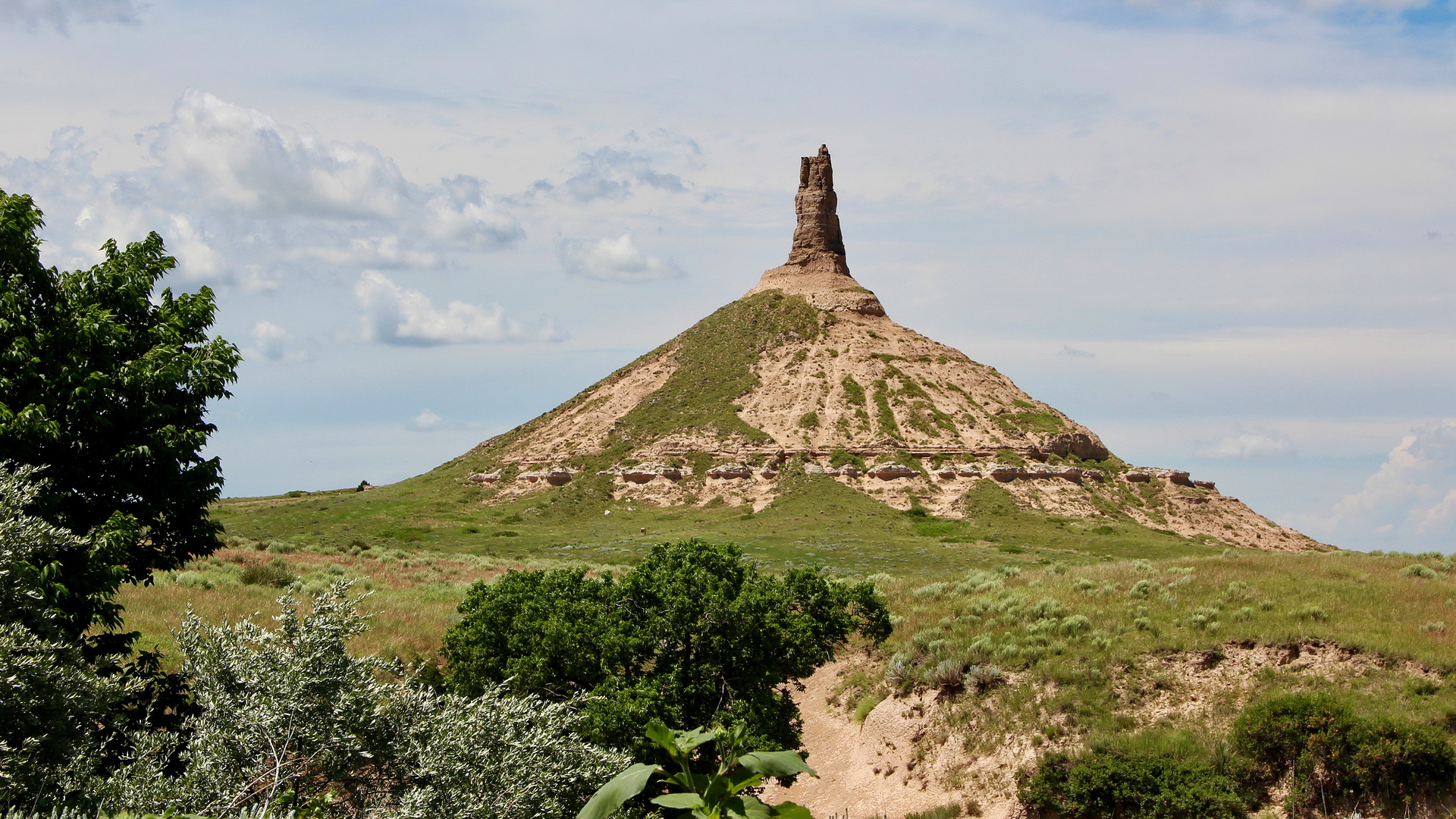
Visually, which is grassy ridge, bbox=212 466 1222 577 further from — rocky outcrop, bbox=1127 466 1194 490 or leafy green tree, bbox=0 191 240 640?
leafy green tree, bbox=0 191 240 640

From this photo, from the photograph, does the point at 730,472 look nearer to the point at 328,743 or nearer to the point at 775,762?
the point at 328,743

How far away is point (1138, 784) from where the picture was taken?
1911cm

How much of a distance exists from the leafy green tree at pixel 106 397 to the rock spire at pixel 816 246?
97753mm

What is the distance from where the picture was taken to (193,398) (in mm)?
15156

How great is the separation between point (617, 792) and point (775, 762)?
0.87 metres

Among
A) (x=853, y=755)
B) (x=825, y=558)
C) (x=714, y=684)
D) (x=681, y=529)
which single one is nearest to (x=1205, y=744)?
(x=853, y=755)

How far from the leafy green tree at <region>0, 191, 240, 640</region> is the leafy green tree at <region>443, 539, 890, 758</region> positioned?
605cm

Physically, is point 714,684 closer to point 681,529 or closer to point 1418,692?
point 1418,692

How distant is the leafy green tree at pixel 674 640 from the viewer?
1766cm

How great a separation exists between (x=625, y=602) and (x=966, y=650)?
11007 millimetres

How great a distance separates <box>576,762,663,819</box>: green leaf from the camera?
483 centimetres

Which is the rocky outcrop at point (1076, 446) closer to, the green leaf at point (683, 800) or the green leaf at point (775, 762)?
the green leaf at point (775, 762)

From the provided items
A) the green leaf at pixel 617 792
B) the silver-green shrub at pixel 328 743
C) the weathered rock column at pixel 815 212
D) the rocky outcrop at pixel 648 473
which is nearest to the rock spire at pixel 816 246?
the weathered rock column at pixel 815 212

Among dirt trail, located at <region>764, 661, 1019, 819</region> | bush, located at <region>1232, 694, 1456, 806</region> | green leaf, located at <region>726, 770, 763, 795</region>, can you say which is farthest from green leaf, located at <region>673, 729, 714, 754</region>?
bush, located at <region>1232, 694, 1456, 806</region>
